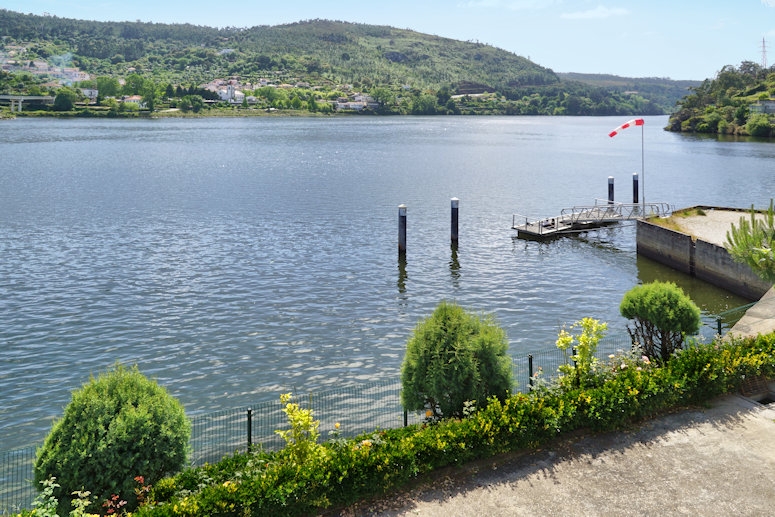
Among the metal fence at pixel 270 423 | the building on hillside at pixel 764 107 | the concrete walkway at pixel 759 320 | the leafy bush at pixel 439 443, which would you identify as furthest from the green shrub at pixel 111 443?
the building on hillside at pixel 764 107

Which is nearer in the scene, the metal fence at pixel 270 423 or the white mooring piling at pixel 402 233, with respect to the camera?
the metal fence at pixel 270 423

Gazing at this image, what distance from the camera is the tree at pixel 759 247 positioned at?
63.0ft

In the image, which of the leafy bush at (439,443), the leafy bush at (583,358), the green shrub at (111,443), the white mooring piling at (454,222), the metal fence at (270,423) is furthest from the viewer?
the white mooring piling at (454,222)

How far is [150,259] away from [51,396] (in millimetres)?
18073

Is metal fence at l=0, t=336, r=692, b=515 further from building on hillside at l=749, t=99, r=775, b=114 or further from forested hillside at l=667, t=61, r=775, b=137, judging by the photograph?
building on hillside at l=749, t=99, r=775, b=114

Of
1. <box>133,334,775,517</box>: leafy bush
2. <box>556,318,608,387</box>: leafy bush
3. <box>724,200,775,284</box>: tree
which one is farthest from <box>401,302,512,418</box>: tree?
<box>724,200,775,284</box>: tree

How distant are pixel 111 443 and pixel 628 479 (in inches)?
337

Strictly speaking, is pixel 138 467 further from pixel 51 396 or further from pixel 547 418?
pixel 51 396

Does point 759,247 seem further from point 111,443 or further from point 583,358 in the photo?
point 111,443

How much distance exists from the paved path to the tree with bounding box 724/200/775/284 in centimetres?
604

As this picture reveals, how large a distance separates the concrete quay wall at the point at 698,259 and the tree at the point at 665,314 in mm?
11877

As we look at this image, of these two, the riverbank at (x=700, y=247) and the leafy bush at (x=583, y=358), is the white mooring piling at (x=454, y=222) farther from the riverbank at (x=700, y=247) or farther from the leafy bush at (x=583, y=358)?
the leafy bush at (x=583, y=358)

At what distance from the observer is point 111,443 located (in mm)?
10508

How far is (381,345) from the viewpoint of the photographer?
25953 millimetres
